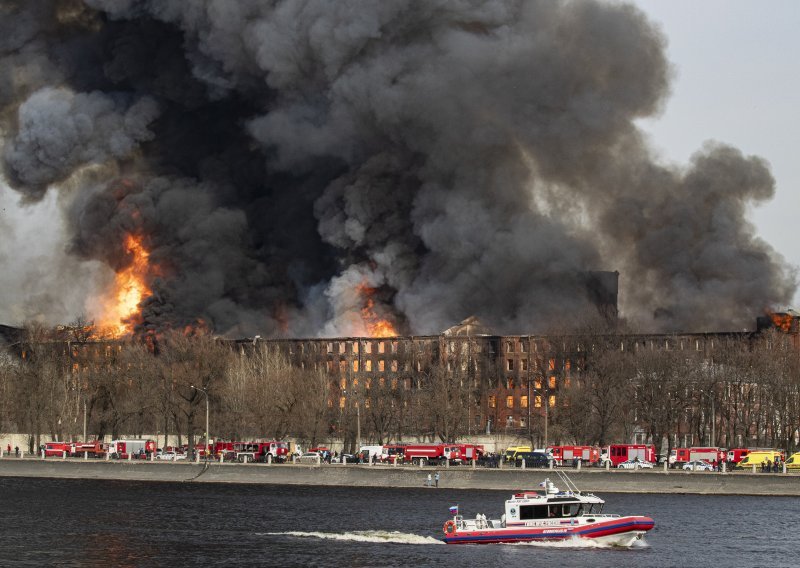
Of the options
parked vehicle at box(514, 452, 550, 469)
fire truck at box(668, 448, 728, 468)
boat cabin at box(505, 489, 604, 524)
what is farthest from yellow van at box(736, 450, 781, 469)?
boat cabin at box(505, 489, 604, 524)

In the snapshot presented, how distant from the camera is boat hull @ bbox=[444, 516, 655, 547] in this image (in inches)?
2896

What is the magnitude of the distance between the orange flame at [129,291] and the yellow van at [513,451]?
48.4 metres

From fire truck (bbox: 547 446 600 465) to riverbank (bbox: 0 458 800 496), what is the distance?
741 centimetres

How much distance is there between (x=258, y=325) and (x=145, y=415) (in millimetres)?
28116

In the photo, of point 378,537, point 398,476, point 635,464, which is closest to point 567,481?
point 378,537

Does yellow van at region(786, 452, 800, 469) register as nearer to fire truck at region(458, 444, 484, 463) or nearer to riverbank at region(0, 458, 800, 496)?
riverbank at region(0, 458, 800, 496)

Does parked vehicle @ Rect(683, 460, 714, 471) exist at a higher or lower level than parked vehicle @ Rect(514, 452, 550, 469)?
lower

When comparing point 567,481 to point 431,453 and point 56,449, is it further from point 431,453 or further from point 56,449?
point 56,449

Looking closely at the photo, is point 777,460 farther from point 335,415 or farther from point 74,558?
point 74,558

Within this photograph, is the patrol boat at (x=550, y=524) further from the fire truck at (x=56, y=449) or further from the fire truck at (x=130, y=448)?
the fire truck at (x=56, y=449)

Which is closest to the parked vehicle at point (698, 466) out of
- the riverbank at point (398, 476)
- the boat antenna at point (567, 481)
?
the riverbank at point (398, 476)

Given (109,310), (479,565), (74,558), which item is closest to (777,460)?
(479,565)

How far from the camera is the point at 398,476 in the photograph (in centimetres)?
10588

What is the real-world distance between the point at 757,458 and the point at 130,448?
44.7 meters
